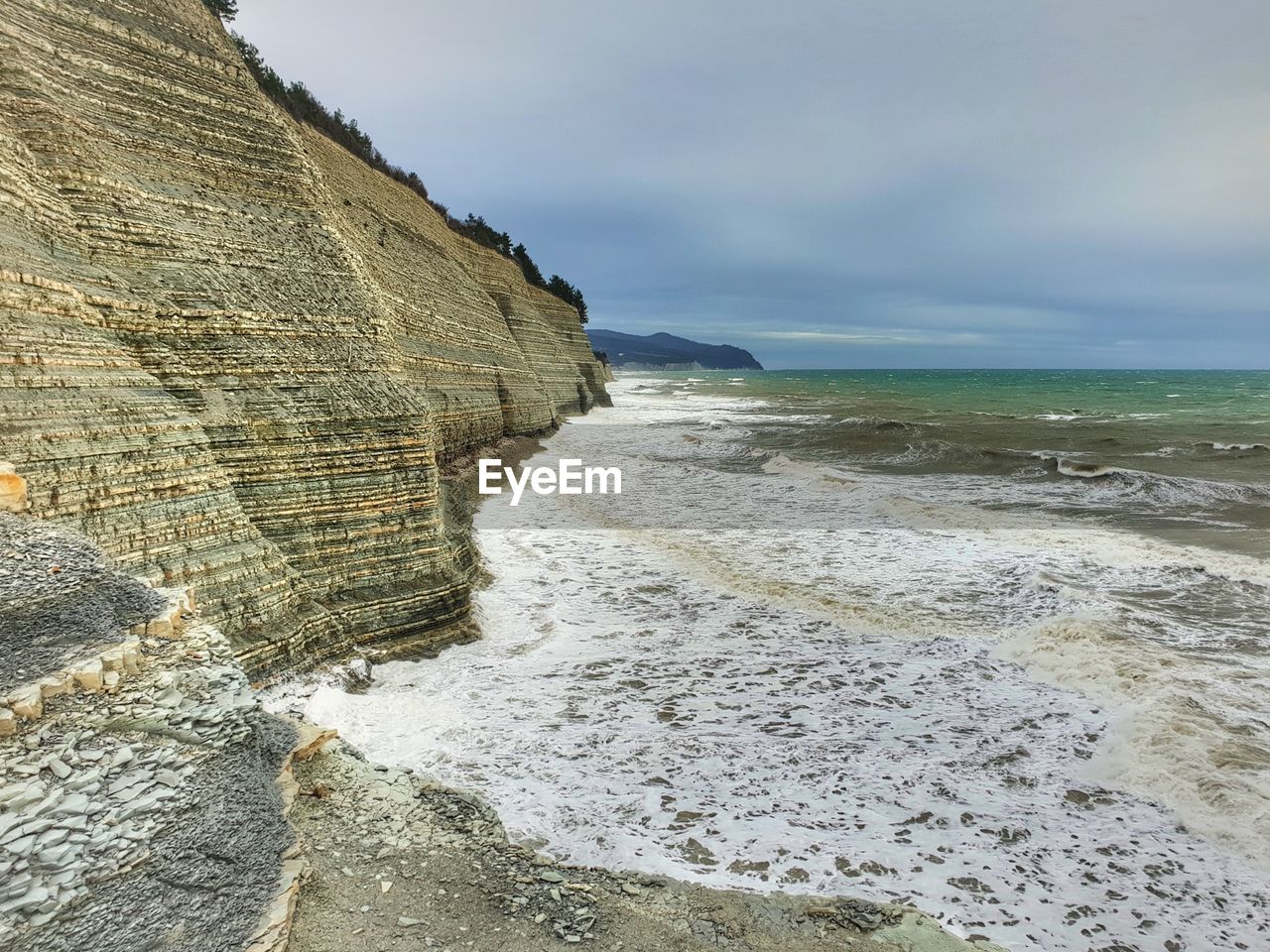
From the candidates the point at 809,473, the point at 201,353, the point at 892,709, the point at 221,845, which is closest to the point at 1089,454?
the point at 809,473

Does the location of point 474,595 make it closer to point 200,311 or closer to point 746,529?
point 200,311

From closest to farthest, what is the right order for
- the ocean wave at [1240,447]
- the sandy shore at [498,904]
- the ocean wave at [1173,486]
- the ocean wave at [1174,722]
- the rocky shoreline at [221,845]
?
the rocky shoreline at [221,845]
the sandy shore at [498,904]
the ocean wave at [1174,722]
the ocean wave at [1173,486]
the ocean wave at [1240,447]

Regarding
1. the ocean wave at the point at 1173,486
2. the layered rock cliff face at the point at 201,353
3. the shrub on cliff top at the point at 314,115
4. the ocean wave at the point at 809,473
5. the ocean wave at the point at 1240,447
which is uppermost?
the shrub on cliff top at the point at 314,115

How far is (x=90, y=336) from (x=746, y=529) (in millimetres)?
11488

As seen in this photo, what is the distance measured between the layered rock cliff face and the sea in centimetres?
133

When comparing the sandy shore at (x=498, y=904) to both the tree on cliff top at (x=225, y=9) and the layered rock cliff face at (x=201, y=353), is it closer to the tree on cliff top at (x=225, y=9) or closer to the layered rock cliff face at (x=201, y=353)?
the layered rock cliff face at (x=201, y=353)

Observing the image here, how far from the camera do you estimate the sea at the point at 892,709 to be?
475cm

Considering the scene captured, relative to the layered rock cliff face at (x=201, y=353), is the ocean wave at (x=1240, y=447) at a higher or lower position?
lower

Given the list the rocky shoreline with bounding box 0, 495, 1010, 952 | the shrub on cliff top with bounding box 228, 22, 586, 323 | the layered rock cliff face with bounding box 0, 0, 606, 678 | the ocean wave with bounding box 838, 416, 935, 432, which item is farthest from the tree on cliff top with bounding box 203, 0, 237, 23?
the ocean wave with bounding box 838, 416, 935, 432

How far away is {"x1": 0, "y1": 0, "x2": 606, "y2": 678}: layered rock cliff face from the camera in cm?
571

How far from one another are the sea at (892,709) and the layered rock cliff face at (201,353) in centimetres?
133

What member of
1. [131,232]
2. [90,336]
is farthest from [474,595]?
[131,232]

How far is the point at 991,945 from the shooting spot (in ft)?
13.4

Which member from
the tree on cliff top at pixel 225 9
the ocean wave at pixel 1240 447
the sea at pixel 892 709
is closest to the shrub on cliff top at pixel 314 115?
the tree on cliff top at pixel 225 9
